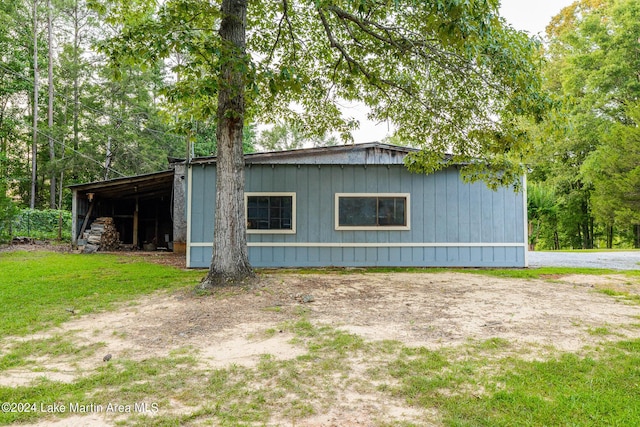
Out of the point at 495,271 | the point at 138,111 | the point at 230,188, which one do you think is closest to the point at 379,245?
the point at 495,271

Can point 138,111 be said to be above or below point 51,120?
above

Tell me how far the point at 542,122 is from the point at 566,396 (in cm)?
457

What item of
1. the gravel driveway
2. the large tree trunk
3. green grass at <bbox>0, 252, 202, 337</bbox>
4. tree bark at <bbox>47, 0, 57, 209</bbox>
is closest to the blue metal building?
the gravel driveway

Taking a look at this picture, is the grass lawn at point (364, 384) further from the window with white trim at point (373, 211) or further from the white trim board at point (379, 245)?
the window with white trim at point (373, 211)

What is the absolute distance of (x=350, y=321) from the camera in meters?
4.01

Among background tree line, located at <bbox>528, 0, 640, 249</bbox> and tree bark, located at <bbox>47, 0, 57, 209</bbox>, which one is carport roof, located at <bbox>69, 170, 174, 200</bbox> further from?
background tree line, located at <bbox>528, 0, 640, 249</bbox>

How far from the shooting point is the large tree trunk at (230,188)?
5605 mm

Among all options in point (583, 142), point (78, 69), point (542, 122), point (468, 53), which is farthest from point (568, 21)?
point (78, 69)

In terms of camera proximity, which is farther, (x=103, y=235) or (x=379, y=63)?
(x=103, y=235)

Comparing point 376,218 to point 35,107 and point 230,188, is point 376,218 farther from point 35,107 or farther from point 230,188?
point 35,107

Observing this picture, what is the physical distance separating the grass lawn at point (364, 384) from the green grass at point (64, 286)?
0.66m

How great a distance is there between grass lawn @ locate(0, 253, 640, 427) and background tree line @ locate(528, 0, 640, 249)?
52.4 ft

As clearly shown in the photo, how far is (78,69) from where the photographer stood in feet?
69.6

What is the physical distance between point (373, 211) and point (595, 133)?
17.3 meters
